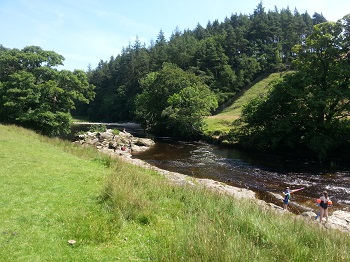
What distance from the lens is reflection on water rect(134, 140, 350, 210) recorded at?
70.3 ft

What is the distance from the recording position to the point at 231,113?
250 ft

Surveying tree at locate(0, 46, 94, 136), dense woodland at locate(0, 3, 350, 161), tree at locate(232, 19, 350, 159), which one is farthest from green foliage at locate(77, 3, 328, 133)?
tree at locate(0, 46, 94, 136)

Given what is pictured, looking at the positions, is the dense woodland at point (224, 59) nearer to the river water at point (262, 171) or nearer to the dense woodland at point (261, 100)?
the dense woodland at point (261, 100)

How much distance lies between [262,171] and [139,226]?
70.9ft

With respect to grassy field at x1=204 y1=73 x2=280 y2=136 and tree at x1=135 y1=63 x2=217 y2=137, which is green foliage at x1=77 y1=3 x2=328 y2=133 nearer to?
grassy field at x1=204 y1=73 x2=280 y2=136

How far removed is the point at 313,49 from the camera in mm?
36875

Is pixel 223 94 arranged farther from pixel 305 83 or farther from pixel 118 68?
pixel 118 68

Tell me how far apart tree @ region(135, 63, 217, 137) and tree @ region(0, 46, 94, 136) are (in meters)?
Result: 20.1

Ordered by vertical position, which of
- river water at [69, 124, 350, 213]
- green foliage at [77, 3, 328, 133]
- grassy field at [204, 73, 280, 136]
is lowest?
river water at [69, 124, 350, 213]

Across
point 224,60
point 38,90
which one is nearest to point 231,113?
point 224,60

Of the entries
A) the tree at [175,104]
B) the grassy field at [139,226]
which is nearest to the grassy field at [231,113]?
the tree at [175,104]

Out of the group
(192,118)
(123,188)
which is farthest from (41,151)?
(192,118)

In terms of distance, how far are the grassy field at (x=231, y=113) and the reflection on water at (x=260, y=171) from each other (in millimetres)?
13433

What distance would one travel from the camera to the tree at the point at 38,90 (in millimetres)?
34656
